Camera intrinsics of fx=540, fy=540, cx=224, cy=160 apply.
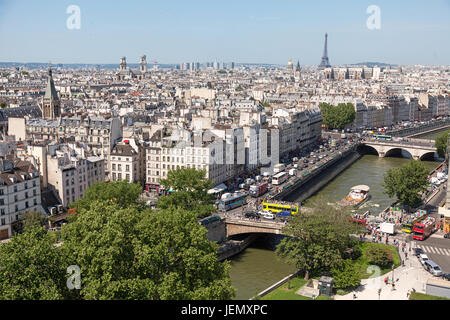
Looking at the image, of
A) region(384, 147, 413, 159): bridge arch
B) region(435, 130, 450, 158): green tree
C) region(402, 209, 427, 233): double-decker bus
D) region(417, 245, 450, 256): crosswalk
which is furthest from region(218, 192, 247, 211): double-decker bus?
region(384, 147, 413, 159): bridge arch

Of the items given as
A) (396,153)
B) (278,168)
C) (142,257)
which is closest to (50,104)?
(278,168)

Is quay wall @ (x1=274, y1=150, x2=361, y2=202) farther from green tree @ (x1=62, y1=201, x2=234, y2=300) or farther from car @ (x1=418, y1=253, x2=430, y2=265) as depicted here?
green tree @ (x1=62, y1=201, x2=234, y2=300)

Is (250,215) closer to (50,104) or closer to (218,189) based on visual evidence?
(218,189)

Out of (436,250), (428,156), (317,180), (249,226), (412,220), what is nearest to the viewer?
(436,250)

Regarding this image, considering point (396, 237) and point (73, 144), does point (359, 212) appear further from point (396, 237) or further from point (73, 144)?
point (73, 144)

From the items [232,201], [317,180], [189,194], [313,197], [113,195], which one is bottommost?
[313,197]

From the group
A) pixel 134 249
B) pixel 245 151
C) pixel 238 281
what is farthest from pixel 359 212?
pixel 134 249
